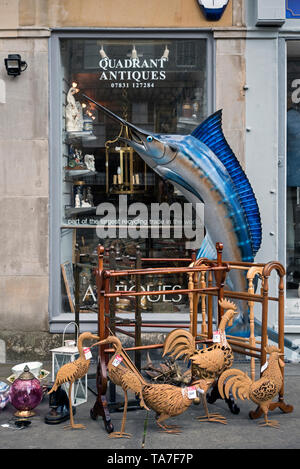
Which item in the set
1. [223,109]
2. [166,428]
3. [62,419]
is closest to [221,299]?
[166,428]

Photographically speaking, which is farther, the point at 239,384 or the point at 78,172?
the point at 78,172

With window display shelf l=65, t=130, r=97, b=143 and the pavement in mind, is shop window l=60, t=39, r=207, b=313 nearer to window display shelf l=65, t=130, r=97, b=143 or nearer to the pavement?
window display shelf l=65, t=130, r=97, b=143

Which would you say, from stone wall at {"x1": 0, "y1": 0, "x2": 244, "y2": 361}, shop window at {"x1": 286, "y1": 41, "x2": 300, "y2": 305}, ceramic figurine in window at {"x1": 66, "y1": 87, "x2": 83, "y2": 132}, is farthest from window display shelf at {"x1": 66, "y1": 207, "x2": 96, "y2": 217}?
shop window at {"x1": 286, "y1": 41, "x2": 300, "y2": 305}

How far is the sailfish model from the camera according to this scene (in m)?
6.66

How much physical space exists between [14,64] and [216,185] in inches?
116

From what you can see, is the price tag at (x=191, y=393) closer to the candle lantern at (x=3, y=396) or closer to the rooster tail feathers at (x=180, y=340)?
the rooster tail feathers at (x=180, y=340)

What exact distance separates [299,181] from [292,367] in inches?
95.2

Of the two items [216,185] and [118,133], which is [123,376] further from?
[118,133]

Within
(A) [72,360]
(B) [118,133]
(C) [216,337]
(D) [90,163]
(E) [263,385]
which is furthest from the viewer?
(D) [90,163]

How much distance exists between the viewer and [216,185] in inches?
262

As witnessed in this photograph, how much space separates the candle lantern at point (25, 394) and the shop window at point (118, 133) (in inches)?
85.6

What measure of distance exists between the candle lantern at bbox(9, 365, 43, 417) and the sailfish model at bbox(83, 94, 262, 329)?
9.04 ft

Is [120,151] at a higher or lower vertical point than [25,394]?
higher

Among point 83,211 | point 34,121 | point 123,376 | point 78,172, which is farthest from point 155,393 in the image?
point 34,121
